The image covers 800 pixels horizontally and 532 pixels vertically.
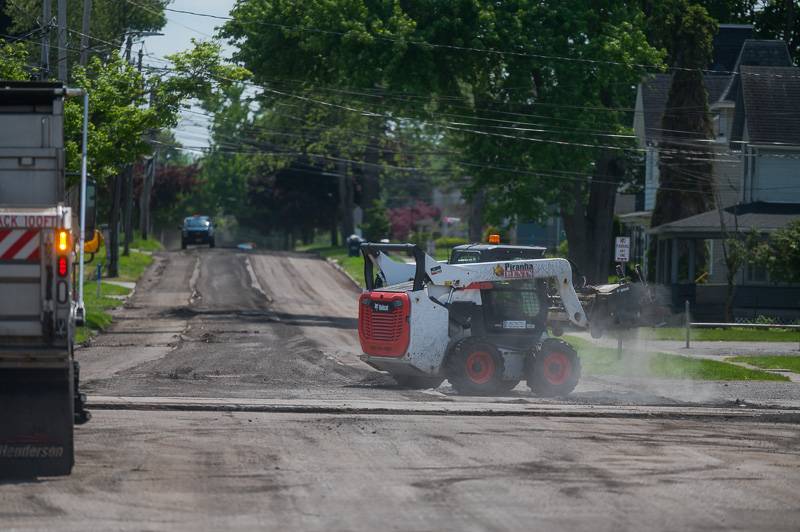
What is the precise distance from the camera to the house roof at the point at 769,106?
5147 centimetres

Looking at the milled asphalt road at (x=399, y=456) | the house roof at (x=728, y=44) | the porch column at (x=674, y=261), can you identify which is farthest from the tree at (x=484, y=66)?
the milled asphalt road at (x=399, y=456)

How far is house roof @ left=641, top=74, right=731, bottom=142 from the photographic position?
58656mm

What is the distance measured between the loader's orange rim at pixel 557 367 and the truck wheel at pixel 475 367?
78cm

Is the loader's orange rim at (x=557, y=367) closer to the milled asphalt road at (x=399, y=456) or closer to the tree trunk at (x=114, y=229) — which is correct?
the milled asphalt road at (x=399, y=456)

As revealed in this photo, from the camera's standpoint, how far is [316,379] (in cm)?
2419

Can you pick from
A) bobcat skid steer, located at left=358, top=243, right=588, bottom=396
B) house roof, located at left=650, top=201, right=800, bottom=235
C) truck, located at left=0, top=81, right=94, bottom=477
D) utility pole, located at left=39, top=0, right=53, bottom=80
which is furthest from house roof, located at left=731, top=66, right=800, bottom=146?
truck, located at left=0, top=81, right=94, bottom=477

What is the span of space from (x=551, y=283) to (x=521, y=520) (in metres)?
12.5

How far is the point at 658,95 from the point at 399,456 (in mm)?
50758

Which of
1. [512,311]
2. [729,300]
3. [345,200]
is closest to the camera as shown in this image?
[512,311]

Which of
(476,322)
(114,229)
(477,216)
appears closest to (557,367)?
(476,322)

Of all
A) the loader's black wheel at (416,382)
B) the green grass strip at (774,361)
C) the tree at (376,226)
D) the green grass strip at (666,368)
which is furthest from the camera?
the tree at (376,226)

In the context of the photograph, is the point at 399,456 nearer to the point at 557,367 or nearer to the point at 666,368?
the point at 557,367

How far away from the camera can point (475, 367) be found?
21.2 metres

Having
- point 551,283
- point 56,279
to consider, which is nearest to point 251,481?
point 56,279
